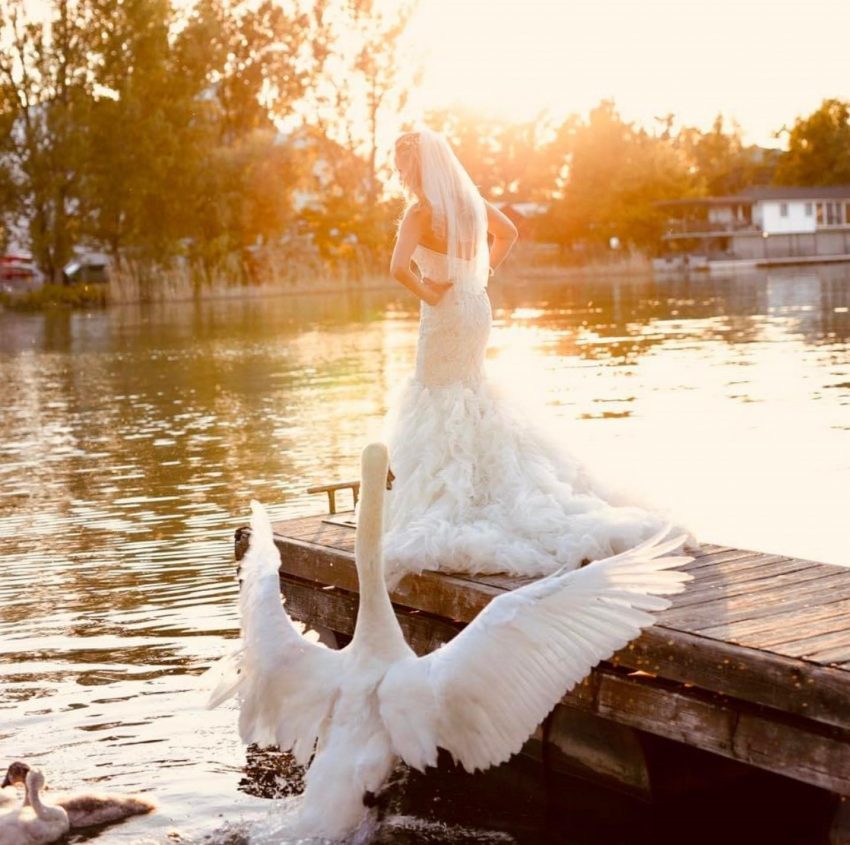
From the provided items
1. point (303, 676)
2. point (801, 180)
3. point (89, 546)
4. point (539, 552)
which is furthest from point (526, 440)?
point (801, 180)

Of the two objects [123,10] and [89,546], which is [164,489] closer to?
[89,546]

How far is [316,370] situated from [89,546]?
53.8ft

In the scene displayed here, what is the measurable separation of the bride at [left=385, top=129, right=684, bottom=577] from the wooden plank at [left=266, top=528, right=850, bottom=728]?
0.32 m

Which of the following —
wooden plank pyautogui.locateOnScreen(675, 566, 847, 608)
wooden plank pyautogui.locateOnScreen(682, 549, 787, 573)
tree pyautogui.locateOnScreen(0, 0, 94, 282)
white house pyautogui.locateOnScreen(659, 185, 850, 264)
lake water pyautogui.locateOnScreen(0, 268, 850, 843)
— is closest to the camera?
wooden plank pyautogui.locateOnScreen(675, 566, 847, 608)

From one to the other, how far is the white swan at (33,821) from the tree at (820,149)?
4033 inches

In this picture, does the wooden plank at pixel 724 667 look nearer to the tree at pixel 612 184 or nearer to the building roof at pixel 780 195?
the tree at pixel 612 184

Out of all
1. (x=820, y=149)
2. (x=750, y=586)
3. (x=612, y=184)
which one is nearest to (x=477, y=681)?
(x=750, y=586)

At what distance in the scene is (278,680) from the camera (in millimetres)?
6695

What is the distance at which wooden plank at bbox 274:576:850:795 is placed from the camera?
19.3 feet

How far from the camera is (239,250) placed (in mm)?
70562

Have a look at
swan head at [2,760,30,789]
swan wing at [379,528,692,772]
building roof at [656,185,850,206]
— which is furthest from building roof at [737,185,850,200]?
swan head at [2,760,30,789]

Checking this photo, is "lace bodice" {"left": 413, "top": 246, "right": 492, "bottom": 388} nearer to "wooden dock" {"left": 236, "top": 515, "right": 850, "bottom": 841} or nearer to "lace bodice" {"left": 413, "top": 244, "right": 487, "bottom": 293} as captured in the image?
"lace bodice" {"left": 413, "top": 244, "right": 487, "bottom": 293}

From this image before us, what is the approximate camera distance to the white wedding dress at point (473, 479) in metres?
8.03

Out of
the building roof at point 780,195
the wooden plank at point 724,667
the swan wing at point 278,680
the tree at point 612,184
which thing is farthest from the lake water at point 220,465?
the building roof at point 780,195
